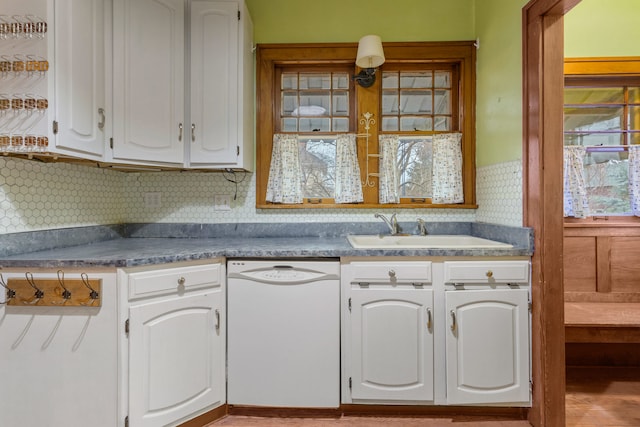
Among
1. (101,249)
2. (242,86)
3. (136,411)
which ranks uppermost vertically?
(242,86)

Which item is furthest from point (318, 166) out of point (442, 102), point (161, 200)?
point (161, 200)

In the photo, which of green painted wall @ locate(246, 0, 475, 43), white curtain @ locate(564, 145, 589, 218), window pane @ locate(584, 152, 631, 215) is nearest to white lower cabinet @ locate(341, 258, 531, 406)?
white curtain @ locate(564, 145, 589, 218)

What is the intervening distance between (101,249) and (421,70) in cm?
237

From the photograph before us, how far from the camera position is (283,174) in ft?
7.17

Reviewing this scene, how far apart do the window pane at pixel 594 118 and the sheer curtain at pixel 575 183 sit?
0.60 ft

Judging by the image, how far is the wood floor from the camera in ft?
5.32

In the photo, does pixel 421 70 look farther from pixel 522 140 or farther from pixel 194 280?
pixel 194 280

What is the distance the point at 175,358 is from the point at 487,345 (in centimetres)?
156

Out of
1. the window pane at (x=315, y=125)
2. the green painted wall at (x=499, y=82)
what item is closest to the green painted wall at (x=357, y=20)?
the green painted wall at (x=499, y=82)

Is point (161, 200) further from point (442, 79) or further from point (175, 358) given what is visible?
point (442, 79)

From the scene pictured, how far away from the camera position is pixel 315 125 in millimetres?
2297

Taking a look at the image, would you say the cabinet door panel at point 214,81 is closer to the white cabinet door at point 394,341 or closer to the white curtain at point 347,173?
the white curtain at point 347,173

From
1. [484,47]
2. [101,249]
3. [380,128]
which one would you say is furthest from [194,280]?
[484,47]

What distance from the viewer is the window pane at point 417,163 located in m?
2.26
